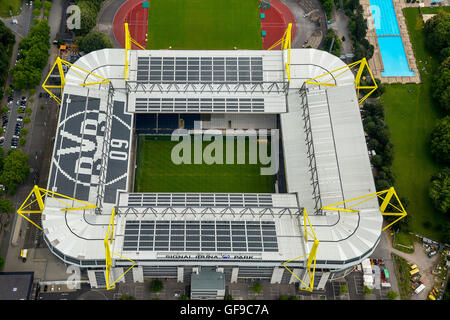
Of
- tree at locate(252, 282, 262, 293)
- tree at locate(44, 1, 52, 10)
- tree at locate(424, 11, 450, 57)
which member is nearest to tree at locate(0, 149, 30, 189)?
tree at locate(44, 1, 52, 10)

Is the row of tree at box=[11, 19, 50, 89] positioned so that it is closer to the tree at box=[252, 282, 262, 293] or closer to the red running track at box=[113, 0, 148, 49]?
the red running track at box=[113, 0, 148, 49]

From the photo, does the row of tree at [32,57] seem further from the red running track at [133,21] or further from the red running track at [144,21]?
the red running track at [144,21]

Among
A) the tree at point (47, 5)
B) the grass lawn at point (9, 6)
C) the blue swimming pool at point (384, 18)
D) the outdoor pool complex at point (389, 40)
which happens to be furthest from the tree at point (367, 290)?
the grass lawn at point (9, 6)

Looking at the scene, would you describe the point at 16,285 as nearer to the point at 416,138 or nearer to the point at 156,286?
the point at 156,286

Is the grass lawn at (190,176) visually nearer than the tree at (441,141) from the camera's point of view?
Yes

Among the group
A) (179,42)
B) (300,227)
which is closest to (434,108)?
(300,227)

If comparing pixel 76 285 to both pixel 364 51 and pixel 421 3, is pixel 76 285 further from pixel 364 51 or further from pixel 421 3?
pixel 421 3
